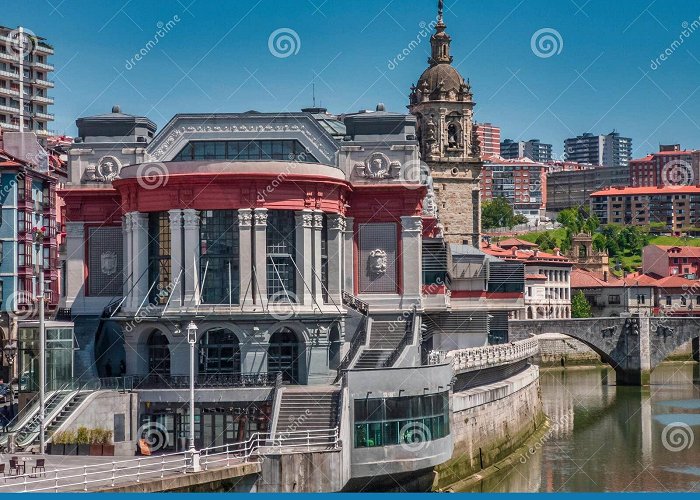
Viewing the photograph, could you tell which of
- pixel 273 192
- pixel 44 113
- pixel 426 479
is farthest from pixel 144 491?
pixel 44 113

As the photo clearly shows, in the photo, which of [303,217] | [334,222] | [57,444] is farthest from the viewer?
[334,222]

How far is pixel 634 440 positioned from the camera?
265ft

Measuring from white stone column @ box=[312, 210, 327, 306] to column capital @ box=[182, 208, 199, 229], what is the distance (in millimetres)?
5222

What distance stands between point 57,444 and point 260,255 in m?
12.2

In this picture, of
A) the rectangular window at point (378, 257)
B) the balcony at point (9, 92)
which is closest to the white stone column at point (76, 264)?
the rectangular window at point (378, 257)

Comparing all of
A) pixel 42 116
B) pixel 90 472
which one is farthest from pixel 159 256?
pixel 42 116

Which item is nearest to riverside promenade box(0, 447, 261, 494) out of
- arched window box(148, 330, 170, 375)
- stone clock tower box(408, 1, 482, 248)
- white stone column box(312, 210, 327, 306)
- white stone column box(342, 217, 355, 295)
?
arched window box(148, 330, 170, 375)

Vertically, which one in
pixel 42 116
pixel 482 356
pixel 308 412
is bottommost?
pixel 308 412

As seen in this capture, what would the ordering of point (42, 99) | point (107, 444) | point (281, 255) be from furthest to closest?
point (42, 99)
point (281, 255)
point (107, 444)

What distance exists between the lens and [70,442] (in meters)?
50.9

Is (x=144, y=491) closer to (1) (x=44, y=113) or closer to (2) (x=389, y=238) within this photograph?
(2) (x=389, y=238)

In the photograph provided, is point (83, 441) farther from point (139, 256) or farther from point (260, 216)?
point (260, 216)

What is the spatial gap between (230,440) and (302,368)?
17.2ft

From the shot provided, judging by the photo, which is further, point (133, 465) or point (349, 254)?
point (349, 254)
